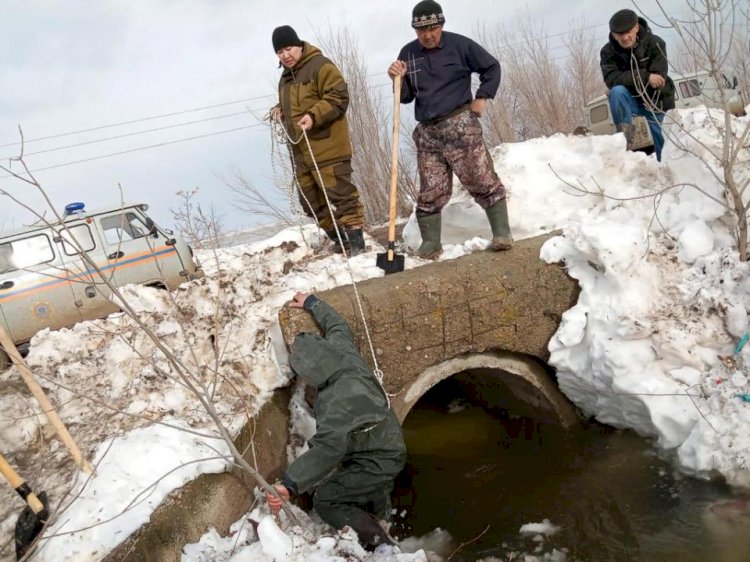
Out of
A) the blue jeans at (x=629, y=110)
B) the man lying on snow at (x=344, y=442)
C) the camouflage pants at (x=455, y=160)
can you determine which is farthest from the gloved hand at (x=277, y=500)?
the blue jeans at (x=629, y=110)

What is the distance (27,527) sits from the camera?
9.72 ft

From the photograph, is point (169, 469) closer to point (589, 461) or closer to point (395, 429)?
point (395, 429)

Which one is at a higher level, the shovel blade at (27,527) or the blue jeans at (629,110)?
the blue jeans at (629,110)

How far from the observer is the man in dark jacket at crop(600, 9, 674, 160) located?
4.48 m

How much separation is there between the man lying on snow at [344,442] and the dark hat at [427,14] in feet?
7.42

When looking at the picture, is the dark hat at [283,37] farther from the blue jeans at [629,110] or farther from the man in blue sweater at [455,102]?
the blue jeans at [629,110]

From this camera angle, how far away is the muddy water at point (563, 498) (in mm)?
3117

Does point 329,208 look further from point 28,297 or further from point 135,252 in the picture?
point 28,297

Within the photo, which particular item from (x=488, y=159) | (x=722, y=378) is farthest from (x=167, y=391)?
(x=722, y=378)

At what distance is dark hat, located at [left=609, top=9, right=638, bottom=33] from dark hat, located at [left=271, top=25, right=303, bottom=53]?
2.64 meters

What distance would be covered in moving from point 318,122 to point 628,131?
9.19ft

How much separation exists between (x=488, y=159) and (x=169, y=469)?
3.13 metres

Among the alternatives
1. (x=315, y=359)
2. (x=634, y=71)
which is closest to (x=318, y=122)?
(x=315, y=359)

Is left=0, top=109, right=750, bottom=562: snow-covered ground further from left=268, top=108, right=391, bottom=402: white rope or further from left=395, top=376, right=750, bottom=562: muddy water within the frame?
left=268, top=108, right=391, bottom=402: white rope
